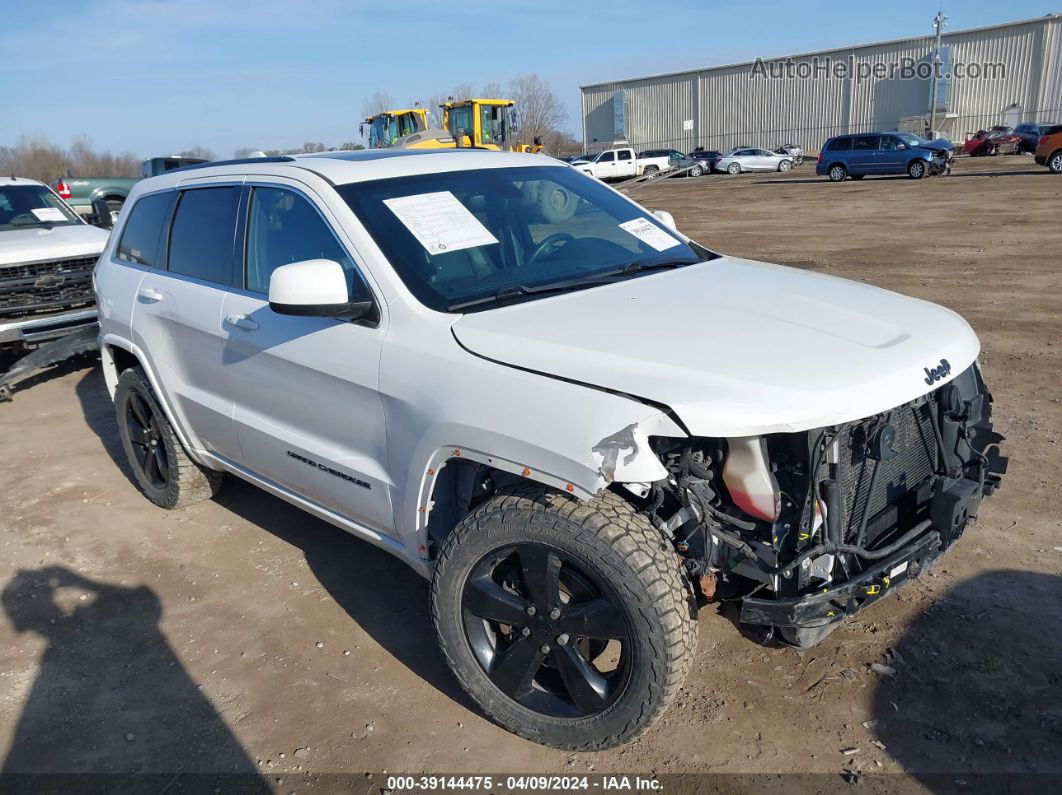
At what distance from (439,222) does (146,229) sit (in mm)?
2248

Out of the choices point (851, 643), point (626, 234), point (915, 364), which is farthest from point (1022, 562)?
point (626, 234)

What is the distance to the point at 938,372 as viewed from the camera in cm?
270

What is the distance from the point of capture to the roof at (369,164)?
3537mm

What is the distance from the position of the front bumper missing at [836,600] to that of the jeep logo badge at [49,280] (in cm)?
776

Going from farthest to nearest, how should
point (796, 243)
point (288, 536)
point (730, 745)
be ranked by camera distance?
point (796, 243) → point (288, 536) → point (730, 745)

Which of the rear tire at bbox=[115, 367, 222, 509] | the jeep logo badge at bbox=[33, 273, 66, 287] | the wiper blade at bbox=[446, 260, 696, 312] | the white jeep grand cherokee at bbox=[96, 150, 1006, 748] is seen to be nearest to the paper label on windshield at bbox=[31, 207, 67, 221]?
the jeep logo badge at bbox=[33, 273, 66, 287]

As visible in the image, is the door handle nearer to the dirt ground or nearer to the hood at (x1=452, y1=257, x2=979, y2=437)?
the hood at (x1=452, y1=257, x2=979, y2=437)

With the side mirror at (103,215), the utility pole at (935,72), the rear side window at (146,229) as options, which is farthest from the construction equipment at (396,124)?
the utility pole at (935,72)

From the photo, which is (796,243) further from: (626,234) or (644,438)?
(644,438)

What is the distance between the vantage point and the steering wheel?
11.4 ft

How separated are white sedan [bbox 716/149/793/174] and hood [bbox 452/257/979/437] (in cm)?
4421

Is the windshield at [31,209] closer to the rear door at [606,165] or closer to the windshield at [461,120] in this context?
the windshield at [461,120]

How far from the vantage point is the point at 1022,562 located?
376 cm

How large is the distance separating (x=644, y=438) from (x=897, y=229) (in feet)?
50.2
